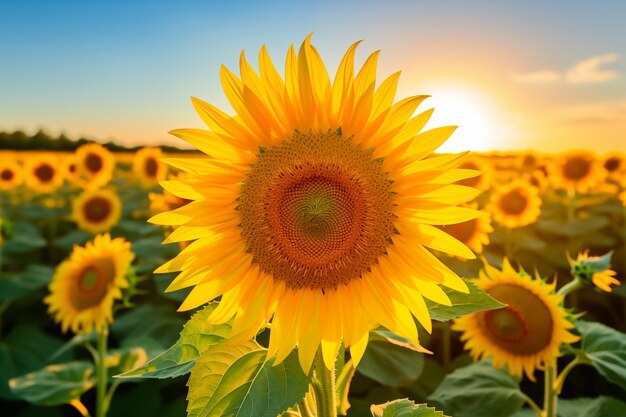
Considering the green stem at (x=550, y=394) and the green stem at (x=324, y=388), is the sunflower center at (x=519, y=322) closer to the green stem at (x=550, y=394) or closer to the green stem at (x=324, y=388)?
the green stem at (x=550, y=394)

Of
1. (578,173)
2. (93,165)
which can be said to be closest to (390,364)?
(578,173)

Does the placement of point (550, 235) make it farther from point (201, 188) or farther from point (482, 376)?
point (201, 188)

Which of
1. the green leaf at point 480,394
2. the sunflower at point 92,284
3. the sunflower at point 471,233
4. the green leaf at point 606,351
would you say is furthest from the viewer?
the sunflower at point 471,233

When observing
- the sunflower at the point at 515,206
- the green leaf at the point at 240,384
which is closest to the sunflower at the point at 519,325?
the green leaf at the point at 240,384

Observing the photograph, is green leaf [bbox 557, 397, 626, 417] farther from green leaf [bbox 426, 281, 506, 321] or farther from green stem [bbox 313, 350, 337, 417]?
green stem [bbox 313, 350, 337, 417]

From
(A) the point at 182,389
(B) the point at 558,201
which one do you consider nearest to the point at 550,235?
(B) the point at 558,201

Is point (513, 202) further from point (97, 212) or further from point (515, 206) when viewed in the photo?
point (97, 212)
